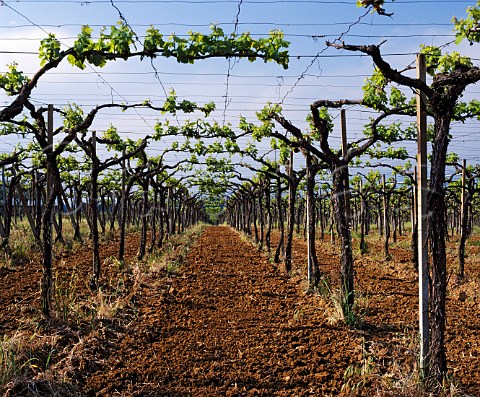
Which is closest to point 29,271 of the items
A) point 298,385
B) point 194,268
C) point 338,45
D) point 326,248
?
point 194,268

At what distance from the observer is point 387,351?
5492mm

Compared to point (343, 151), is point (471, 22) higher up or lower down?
higher up

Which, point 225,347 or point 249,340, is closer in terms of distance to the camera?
point 225,347

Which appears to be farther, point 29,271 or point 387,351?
point 29,271

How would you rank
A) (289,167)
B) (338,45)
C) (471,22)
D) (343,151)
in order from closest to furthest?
(338,45) < (471,22) < (343,151) < (289,167)

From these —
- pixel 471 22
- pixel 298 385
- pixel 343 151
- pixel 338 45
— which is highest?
pixel 471 22

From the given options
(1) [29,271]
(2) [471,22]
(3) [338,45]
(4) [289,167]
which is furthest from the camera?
(4) [289,167]

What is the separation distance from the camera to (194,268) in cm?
1262

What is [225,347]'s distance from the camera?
580 cm

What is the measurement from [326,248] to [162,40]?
1496 centimetres

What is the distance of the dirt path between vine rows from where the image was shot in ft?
15.1

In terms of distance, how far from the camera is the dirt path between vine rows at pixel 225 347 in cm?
461

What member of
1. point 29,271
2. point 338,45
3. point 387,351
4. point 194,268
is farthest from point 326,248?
point 338,45

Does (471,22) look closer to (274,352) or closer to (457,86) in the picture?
(457,86)
